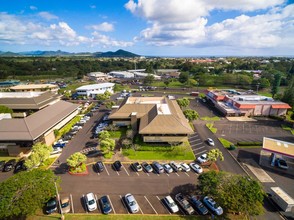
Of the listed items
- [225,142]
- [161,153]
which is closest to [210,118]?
[225,142]

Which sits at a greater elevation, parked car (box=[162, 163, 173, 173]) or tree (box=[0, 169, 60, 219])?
tree (box=[0, 169, 60, 219])

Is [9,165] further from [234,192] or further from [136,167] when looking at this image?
[234,192]

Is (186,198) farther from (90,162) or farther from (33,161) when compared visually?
(33,161)

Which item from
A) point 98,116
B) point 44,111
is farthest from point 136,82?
point 44,111

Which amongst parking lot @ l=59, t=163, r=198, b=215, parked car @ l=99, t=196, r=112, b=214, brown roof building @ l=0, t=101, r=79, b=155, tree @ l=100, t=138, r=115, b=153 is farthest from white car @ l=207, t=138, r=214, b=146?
brown roof building @ l=0, t=101, r=79, b=155

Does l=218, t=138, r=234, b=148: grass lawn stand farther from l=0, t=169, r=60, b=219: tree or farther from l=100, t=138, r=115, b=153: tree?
l=0, t=169, r=60, b=219: tree

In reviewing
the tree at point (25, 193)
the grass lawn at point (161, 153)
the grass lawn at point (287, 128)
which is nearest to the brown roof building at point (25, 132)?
the tree at point (25, 193)

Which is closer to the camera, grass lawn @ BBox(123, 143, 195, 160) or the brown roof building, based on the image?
grass lawn @ BBox(123, 143, 195, 160)
